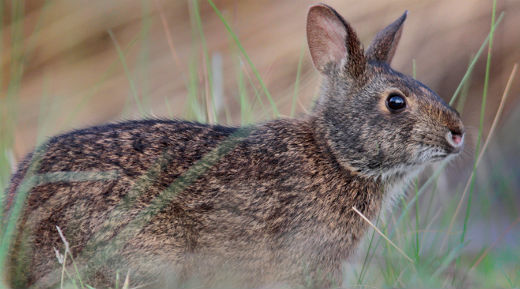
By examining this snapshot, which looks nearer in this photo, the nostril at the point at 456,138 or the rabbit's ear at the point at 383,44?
the nostril at the point at 456,138

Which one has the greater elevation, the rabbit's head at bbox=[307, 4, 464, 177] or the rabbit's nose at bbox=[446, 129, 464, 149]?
the rabbit's head at bbox=[307, 4, 464, 177]

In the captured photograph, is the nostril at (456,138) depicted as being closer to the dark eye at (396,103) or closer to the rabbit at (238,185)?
the rabbit at (238,185)

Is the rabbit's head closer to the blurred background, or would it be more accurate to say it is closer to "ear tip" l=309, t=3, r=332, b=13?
"ear tip" l=309, t=3, r=332, b=13

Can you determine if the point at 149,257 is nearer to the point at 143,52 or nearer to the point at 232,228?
the point at 232,228

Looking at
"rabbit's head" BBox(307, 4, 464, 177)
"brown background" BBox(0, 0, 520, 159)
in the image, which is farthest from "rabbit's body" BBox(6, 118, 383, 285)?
"brown background" BBox(0, 0, 520, 159)

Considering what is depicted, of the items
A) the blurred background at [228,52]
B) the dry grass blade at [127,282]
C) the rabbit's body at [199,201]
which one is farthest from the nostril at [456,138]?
the blurred background at [228,52]
